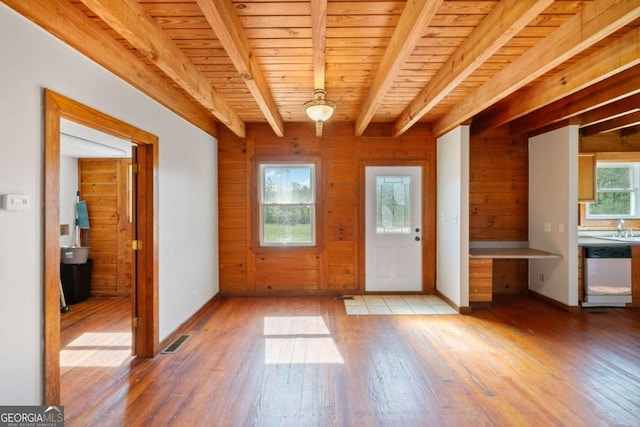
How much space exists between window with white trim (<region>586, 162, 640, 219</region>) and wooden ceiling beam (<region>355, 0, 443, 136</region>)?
4481 millimetres

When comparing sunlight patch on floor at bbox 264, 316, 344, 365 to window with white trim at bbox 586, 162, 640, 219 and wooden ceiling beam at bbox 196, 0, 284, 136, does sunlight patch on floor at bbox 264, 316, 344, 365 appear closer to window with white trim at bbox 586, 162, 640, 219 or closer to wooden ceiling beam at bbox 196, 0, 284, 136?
wooden ceiling beam at bbox 196, 0, 284, 136

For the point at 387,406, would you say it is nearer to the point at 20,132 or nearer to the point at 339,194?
the point at 20,132

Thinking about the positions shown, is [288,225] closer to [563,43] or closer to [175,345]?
[175,345]

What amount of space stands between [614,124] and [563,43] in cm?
304

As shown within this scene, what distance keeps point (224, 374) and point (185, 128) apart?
267cm

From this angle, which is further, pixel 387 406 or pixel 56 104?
pixel 387 406

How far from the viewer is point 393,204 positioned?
4809 millimetres

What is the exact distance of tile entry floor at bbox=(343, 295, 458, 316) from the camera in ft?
13.3

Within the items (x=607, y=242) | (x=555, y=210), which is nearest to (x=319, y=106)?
(x=555, y=210)

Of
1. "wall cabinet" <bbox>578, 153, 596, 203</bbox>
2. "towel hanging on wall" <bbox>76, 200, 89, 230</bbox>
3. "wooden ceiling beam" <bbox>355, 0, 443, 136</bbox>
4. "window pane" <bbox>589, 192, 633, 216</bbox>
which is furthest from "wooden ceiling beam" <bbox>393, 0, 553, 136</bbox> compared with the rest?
"towel hanging on wall" <bbox>76, 200, 89, 230</bbox>

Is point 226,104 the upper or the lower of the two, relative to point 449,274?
upper

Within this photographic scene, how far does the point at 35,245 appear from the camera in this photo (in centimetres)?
169

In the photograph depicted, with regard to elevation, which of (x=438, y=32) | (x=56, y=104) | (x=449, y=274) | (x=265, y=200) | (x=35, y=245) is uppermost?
(x=438, y=32)

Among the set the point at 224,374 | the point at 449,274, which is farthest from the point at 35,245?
the point at 449,274
